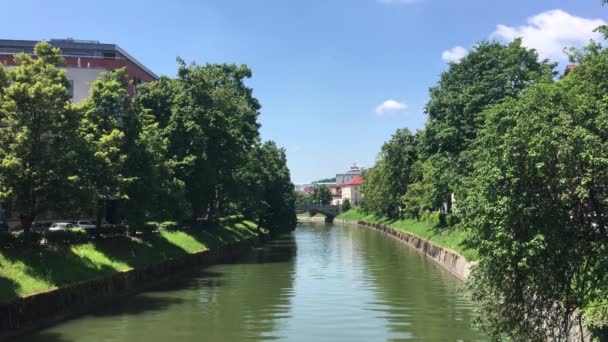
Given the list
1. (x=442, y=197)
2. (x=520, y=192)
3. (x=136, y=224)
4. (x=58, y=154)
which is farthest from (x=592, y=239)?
(x=442, y=197)

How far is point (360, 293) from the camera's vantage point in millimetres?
30391

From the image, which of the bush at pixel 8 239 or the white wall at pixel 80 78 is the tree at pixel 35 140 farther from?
the white wall at pixel 80 78

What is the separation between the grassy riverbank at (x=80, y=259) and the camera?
22.3 meters

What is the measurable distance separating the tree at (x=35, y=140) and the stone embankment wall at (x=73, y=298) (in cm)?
460

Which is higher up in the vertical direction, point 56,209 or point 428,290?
point 56,209

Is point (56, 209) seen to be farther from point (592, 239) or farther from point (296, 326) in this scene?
point (592, 239)

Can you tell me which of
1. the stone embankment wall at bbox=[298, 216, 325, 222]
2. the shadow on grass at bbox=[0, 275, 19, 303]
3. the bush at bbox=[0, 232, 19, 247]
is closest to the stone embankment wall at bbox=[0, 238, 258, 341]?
the shadow on grass at bbox=[0, 275, 19, 303]

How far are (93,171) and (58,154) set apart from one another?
3.27 meters

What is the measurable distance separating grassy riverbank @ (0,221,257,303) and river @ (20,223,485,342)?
6.43ft

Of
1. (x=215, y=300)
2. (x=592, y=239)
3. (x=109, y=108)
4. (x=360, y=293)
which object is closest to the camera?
(x=592, y=239)

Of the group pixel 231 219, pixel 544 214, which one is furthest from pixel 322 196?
pixel 544 214

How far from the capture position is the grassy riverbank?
2233 centimetres

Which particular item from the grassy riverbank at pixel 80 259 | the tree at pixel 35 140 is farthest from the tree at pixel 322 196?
the tree at pixel 35 140

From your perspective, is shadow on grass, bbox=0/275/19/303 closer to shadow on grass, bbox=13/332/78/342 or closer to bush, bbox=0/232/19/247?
shadow on grass, bbox=13/332/78/342
